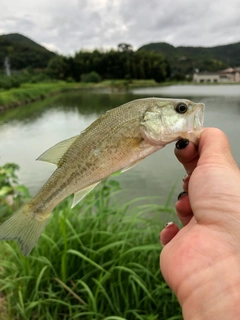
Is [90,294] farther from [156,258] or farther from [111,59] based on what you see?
[111,59]

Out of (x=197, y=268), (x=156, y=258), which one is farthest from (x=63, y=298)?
(x=197, y=268)

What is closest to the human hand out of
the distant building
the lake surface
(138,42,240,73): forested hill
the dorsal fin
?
the dorsal fin

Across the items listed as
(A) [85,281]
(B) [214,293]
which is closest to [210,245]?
(B) [214,293]

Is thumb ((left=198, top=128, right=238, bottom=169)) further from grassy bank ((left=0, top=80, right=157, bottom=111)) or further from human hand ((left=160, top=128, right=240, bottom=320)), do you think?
grassy bank ((left=0, top=80, right=157, bottom=111))

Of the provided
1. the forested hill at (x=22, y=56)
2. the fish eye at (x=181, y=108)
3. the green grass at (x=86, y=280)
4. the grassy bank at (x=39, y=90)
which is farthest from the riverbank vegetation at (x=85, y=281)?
the forested hill at (x=22, y=56)

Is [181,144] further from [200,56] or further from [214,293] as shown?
[200,56]

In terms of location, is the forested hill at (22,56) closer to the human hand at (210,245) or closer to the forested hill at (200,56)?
the forested hill at (200,56)
